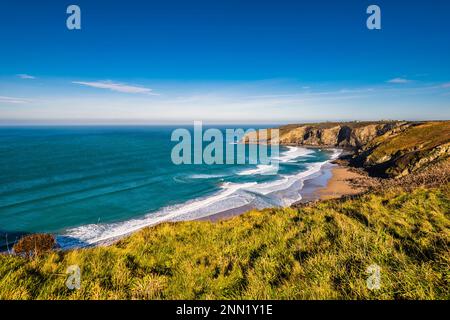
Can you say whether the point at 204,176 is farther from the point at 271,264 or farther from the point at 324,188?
the point at 271,264

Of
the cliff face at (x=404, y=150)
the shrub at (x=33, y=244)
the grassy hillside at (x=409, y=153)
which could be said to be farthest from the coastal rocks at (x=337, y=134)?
the shrub at (x=33, y=244)

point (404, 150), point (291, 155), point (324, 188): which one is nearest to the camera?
point (324, 188)

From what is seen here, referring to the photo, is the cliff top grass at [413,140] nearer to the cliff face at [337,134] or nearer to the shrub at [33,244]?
the cliff face at [337,134]

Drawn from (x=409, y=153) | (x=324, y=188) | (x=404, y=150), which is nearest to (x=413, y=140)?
(x=404, y=150)

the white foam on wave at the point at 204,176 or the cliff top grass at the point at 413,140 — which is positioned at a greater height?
the cliff top grass at the point at 413,140

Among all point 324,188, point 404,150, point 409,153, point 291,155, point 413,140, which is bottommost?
point 324,188

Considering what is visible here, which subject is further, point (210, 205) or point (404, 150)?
point (404, 150)

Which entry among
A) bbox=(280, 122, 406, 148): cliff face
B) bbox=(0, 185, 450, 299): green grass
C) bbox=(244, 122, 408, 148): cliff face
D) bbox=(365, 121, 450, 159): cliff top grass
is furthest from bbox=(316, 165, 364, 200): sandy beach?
bbox=(280, 122, 406, 148): cliff face
